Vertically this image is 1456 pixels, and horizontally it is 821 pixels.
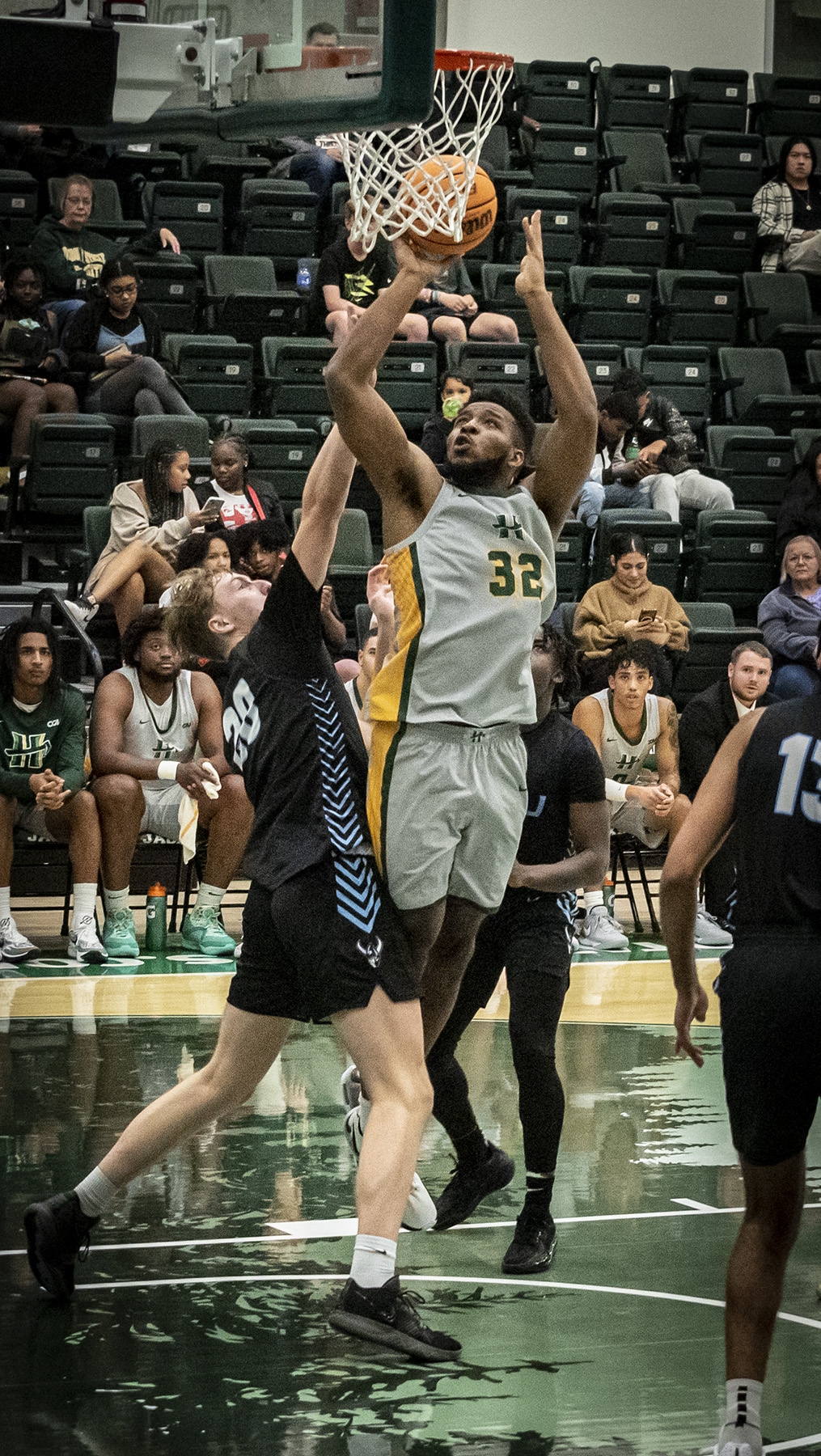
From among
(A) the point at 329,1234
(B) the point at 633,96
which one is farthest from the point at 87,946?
(B) the point at 633,96

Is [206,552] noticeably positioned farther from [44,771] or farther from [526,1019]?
[526,1019]

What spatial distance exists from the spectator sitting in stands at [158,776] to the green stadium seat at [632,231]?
7297 millimetres

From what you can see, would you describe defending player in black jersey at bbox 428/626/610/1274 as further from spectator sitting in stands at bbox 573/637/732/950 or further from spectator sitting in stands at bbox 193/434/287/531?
spectator sitting in stands at bbox 193/434/287/531

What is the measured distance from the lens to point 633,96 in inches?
647

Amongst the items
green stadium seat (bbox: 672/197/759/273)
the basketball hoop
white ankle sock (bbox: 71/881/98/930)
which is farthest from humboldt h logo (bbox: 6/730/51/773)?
green stadium seat (bbox: 672/197/759/273)

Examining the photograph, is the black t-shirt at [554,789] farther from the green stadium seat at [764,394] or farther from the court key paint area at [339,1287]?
the green stadium seat at [764,394]

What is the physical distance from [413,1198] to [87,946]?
4383mm

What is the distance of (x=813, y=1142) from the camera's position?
5.86 meters

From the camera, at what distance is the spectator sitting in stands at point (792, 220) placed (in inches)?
595

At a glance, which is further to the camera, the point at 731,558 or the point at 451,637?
the point at 731,558

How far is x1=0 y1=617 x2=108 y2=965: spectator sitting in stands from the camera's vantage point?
849cm

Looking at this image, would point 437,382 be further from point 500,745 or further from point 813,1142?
point 500,745

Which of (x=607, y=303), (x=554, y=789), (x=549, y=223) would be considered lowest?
(x=554, y=789)

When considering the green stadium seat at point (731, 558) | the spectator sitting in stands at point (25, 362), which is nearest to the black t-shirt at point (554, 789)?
the spectator sitting in stands at point (25, 362)
